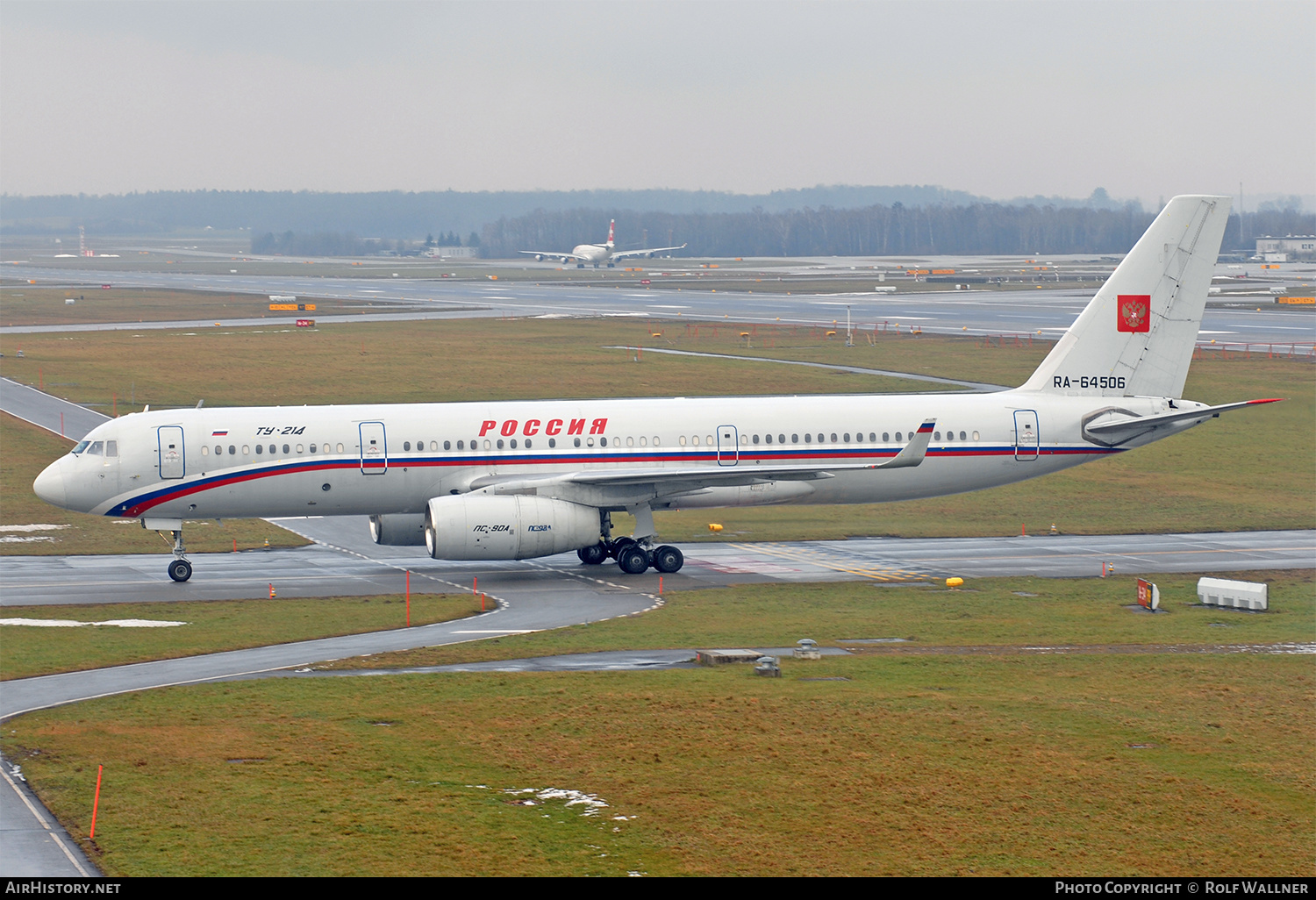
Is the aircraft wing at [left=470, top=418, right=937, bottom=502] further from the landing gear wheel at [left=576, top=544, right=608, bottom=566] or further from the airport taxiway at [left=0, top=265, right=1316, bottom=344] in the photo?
the airport taxiway at [left=0, top=265, right=1316, bottom=344]

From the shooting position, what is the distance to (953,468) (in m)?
48.6

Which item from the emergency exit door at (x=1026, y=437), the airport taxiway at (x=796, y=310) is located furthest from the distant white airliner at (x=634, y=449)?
the airport taxiway at (x=796, y=310)

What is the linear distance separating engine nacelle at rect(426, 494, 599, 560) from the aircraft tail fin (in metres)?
19.0

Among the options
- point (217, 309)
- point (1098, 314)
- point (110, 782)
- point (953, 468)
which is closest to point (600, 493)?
point (953, 468)

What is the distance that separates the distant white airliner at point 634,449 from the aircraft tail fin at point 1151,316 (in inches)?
2.5

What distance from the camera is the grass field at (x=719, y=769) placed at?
67.9ft

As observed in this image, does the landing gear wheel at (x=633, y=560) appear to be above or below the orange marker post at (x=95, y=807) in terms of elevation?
below

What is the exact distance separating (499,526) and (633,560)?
5.15 meters

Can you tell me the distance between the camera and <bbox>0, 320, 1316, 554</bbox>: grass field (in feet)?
179

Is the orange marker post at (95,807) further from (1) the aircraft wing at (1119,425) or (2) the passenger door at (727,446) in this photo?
(1) the aircraft wing at (1119,425)

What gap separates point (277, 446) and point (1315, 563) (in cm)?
3431

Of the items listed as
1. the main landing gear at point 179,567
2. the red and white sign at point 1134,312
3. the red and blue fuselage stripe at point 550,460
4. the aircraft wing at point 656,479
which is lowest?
the main landing gear at point 179,567

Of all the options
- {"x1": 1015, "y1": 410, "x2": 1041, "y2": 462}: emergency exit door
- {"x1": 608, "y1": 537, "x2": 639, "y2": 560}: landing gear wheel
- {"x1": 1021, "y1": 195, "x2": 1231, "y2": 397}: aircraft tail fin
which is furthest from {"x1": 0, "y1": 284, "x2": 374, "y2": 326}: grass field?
{"x1": 1021, "y1": 195, "x2": 1231, "y2": 397}: aircraft tail fin

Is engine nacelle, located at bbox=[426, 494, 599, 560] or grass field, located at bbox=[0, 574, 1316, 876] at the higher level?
engine nacelle, located at bbox=[426, 494, 599, 560]
